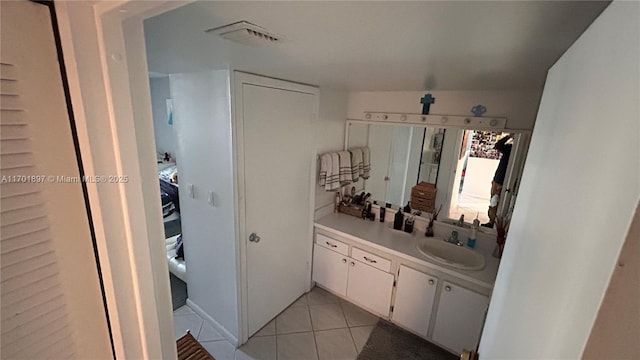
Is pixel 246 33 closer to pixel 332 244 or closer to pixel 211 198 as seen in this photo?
pixel 211 198

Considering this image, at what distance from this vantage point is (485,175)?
2027 millimetres

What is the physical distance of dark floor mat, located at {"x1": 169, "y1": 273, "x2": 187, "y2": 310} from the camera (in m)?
2.39

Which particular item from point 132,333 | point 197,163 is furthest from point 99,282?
point 197,163

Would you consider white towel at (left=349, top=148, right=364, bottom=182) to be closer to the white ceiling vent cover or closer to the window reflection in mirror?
the window reflection in mirror

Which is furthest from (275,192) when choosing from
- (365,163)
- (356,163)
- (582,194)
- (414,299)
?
(582,194)

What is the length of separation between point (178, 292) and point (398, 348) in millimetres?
2133

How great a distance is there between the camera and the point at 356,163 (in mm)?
2574

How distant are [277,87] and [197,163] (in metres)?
0.80

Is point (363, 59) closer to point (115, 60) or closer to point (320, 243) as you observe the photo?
point (115, 60)

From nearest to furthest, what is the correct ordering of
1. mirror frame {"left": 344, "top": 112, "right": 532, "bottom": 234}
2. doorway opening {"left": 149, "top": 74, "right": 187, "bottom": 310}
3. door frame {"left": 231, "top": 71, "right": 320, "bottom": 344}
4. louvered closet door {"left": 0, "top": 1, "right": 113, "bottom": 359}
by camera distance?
louvered closet door {"left": 0, "top": 1, "right": 113, "bottom": 359}
door frame {"left": 231, "top": 71, "right": 320, "bottom": 344}
mirror frame {"left": 344, "top": 112, "right": 532, "bottom": 234}
doorway opening {"left": 149, "top": 74, "right": 187, "bottom": 310}

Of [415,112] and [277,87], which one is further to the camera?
[415,112]

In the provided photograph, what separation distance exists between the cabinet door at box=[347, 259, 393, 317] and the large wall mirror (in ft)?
2.31

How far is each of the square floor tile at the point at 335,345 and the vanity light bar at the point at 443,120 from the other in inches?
75.7

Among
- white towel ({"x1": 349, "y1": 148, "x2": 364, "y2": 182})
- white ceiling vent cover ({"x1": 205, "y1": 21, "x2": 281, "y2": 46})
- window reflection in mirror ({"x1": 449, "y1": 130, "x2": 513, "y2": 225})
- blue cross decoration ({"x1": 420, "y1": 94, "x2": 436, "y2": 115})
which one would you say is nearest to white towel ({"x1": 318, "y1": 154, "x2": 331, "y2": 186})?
white towel ({"x1": 349, "y1": 148, "x2": 364, "y2": 182})
